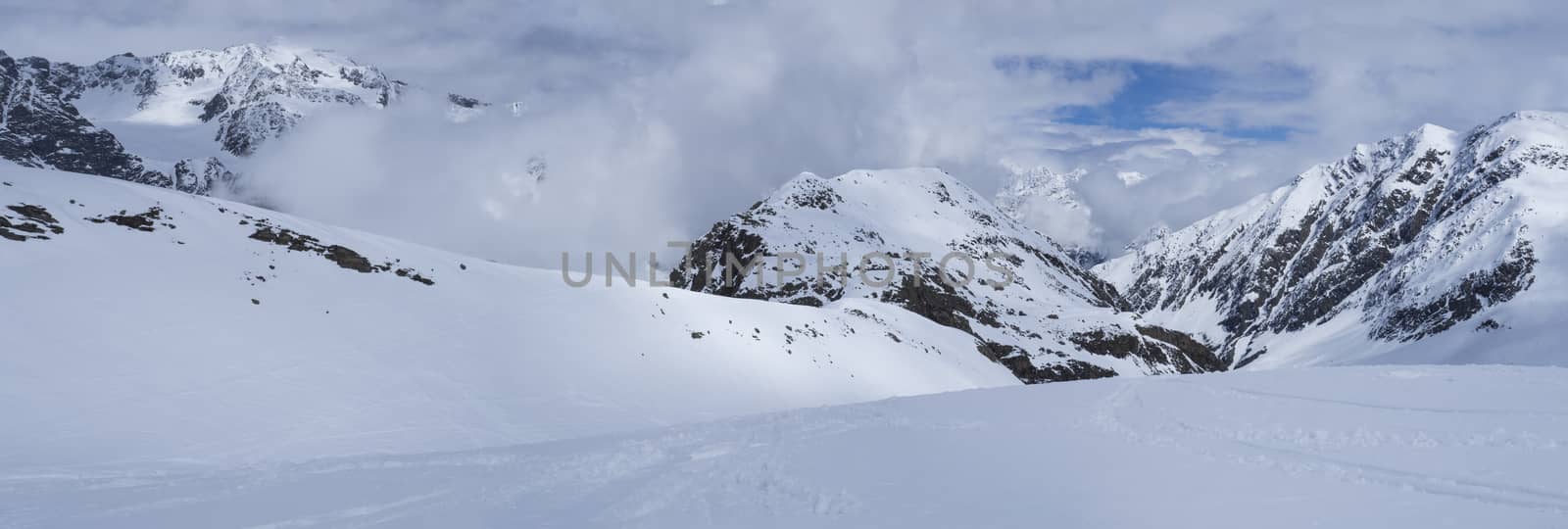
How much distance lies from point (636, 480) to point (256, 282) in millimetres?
20088

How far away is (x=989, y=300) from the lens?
452ft

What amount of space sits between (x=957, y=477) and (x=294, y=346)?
68.3 feet

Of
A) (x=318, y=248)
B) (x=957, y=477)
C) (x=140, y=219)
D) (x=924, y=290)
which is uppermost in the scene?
(x=924, y=290)

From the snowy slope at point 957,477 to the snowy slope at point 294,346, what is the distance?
13.4 feet

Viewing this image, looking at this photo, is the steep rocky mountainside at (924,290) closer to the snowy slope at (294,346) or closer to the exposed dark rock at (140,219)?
the snowy slope at (294,346)

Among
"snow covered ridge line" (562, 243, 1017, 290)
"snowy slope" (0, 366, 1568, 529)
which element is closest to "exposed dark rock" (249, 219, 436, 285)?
"snowy slope" (0, 366, 1568, 529)

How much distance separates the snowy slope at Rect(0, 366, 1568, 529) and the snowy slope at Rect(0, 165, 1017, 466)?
4078mm

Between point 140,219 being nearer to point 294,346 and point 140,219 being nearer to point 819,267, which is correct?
point 294,346

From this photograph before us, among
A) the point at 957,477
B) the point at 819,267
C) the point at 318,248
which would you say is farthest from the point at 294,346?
the point at 819,267

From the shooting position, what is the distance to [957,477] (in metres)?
13.9

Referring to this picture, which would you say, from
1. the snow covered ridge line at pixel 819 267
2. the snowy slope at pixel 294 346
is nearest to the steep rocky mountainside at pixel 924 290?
the snow covered ridge line at pixel 819 267

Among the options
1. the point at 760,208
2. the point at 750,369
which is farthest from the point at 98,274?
the point at 760,208

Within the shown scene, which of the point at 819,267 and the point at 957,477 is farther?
the point at 819,267

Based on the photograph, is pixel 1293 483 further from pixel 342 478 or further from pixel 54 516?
pixel 54 516
